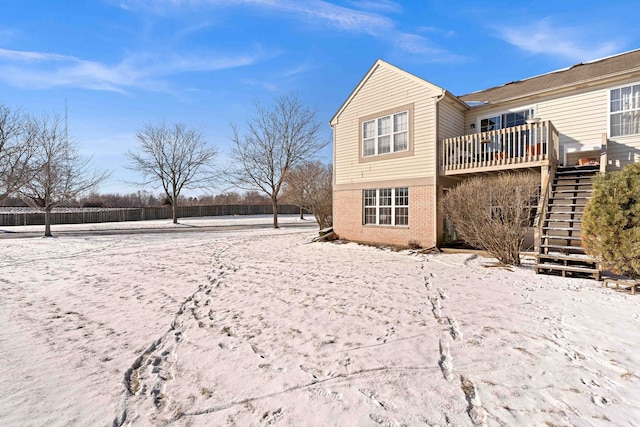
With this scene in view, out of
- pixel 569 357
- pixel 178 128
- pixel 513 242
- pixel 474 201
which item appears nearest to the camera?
pixel 569 357

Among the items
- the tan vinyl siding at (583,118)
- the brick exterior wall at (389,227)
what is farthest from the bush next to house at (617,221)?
the brick exterior wall at (389,227)

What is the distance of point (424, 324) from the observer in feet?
14.6

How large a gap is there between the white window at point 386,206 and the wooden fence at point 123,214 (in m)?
31.7

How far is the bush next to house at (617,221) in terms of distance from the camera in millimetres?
6109

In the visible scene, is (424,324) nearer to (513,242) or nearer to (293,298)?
(293,298)

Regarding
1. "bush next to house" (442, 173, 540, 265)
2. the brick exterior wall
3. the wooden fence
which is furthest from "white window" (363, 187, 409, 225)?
the wooden fence

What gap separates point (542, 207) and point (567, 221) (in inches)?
29.8

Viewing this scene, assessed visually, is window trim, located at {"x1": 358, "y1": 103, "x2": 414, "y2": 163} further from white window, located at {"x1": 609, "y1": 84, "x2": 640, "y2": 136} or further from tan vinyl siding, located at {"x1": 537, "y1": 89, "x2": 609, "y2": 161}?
white window, located at {"x1": 609, "y1": 84, "x2": 640, "y2": 136}

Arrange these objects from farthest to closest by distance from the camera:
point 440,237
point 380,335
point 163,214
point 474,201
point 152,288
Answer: point 163,214 < point 440,237 < point 474,201 < point 152,288 < point 380,335

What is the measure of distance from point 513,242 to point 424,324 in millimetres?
5532

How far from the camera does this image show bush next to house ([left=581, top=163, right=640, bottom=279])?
611 cm

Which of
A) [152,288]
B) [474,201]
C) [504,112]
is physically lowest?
[152,288]

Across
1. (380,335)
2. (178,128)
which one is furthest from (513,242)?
(178,128)

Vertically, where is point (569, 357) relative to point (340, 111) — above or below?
below
